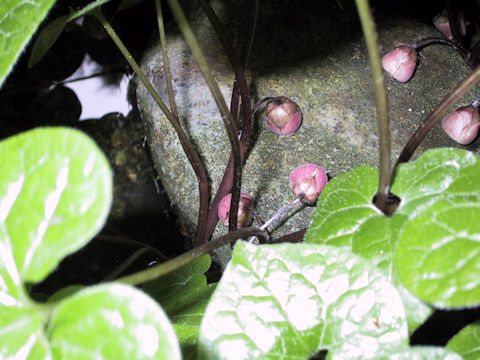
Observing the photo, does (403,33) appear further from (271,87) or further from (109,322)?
(109,322)

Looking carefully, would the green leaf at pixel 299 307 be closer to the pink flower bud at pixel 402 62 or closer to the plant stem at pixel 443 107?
the plant stem at pixel 443 107

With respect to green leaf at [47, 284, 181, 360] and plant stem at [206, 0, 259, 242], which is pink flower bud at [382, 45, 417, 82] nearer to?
plant stem at [206, 0, 259, 242]

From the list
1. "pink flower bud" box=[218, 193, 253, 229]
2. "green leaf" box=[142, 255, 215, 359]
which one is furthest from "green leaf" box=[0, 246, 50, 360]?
"pink flower bud" box=[218, 193, 253, 229]

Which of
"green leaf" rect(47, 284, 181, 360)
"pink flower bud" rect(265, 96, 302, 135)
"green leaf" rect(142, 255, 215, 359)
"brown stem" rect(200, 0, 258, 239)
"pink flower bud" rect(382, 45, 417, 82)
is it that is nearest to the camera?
"green leaf" rect(47, 284, 181, 360)

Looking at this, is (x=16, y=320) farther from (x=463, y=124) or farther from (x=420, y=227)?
(x=463, y=124)

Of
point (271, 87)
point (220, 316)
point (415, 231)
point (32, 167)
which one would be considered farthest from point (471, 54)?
point (32, 167)

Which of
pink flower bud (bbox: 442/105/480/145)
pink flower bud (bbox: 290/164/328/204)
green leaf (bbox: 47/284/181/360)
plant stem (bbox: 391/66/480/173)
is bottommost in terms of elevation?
pink flower bud (bbox: 442/105/480/145)

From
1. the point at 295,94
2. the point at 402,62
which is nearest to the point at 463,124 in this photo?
the point at 402,62

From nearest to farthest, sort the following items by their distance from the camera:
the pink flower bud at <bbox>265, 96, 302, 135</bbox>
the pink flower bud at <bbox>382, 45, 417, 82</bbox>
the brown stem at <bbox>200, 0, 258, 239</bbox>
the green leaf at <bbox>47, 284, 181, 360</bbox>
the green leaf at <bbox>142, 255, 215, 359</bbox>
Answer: the green leaf at <bbox>47, 284, 181, 360</bbox> < the green leaf at <bbox>142, 255, 215, 359</bbox> < the brown stem at <bbox>200, 0, 258, 239</bbox> < the pink flower bud at <bbox>265, 96, 302, 135</bbox> < the pink flower bud at <bbox>382, 45, 417, 82</bbox>
